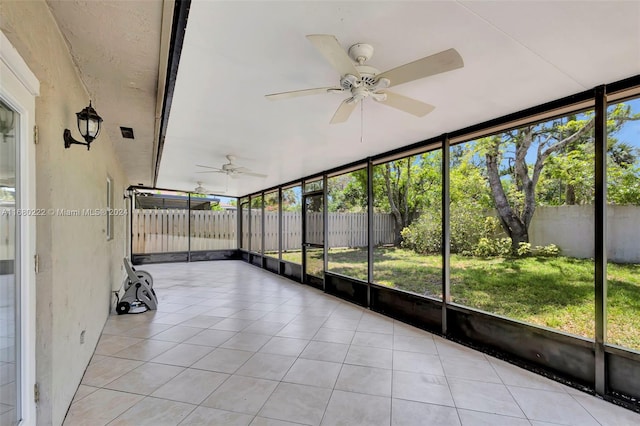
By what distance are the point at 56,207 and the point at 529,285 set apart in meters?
5.33

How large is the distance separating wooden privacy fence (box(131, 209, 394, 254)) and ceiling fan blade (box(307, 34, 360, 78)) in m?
4.28

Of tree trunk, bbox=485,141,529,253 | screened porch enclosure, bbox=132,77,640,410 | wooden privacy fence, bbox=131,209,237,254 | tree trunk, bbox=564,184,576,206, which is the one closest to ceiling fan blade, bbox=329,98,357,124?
screened porch enclosure, bbox=132,77,640,410

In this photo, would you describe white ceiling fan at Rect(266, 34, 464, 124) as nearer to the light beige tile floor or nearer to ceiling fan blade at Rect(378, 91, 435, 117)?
ceiling fan blade at Rect(378, 91, 435, 117)

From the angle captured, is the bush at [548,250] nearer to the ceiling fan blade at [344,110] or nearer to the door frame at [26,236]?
the ceiling fan blade at [344,110]

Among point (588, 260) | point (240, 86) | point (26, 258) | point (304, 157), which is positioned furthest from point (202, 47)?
point (588, 260)

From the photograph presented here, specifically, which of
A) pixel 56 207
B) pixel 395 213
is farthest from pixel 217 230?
pixel 56 207

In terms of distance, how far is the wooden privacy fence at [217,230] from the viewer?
6418 mm

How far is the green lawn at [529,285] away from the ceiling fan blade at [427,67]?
2.34 m

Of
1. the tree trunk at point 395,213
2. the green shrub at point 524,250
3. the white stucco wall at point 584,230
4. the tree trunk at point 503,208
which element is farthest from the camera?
the tree trunk at point 395,213

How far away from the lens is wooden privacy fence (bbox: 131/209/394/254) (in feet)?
21.1

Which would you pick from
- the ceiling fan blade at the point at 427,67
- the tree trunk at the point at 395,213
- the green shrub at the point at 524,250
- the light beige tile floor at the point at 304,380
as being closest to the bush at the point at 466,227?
the green shrub at the point at 524,250

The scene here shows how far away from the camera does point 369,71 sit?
2.05 metres

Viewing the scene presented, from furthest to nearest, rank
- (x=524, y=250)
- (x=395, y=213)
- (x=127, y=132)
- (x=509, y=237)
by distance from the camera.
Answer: (x=395, y=213), (x=509, y=237), (x=524, y=250), (x=127, y=132)

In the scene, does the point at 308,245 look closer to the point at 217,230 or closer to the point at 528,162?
the point at 528,162
